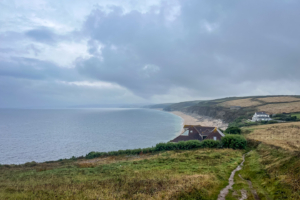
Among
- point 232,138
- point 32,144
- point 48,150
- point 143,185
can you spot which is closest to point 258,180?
point 143,185

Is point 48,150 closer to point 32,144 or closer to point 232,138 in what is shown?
point 32,144

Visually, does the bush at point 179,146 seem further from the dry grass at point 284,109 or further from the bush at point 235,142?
the dry grass at point 284,109

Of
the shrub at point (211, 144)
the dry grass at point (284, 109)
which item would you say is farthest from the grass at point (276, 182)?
the dry grass at point (284, 109)

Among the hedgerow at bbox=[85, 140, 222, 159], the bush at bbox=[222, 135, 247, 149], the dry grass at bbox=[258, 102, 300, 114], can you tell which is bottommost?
the hedgerow at bbox=[85, 140, 222, 159]

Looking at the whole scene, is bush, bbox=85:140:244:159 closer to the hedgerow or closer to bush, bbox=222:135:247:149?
the hedgerow

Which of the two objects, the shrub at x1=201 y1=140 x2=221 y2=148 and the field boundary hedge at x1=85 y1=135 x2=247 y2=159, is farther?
the shrub at x1=201 y1=140 x2=221 y2=148

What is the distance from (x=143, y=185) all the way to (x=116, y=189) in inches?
111

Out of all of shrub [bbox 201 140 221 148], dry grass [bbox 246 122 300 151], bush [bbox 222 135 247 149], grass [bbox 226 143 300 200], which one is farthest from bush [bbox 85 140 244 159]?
grass [bbox 226 143 300 200]

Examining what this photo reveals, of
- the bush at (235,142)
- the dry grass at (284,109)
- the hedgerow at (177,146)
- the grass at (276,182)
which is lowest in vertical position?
the hedgerow at (177,146)

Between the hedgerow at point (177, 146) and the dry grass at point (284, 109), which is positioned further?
the dry grass at point (284, 109)

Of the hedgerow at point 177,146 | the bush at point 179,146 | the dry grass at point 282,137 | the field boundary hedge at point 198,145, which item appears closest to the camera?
the dry grass at point 282,137

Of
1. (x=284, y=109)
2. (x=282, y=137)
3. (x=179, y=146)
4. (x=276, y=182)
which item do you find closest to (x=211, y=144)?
(x=179, y=146)

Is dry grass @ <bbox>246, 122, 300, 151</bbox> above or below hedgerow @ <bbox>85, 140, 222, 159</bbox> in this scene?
above

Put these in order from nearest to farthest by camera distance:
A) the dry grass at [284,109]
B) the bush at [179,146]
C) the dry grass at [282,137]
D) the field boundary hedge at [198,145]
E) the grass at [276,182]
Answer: the grass at [276,182]
the dry grass at [282,137]
the field boundary hedge at [198,145]
the bush at [179,146]
the dry grass at [284,109]
